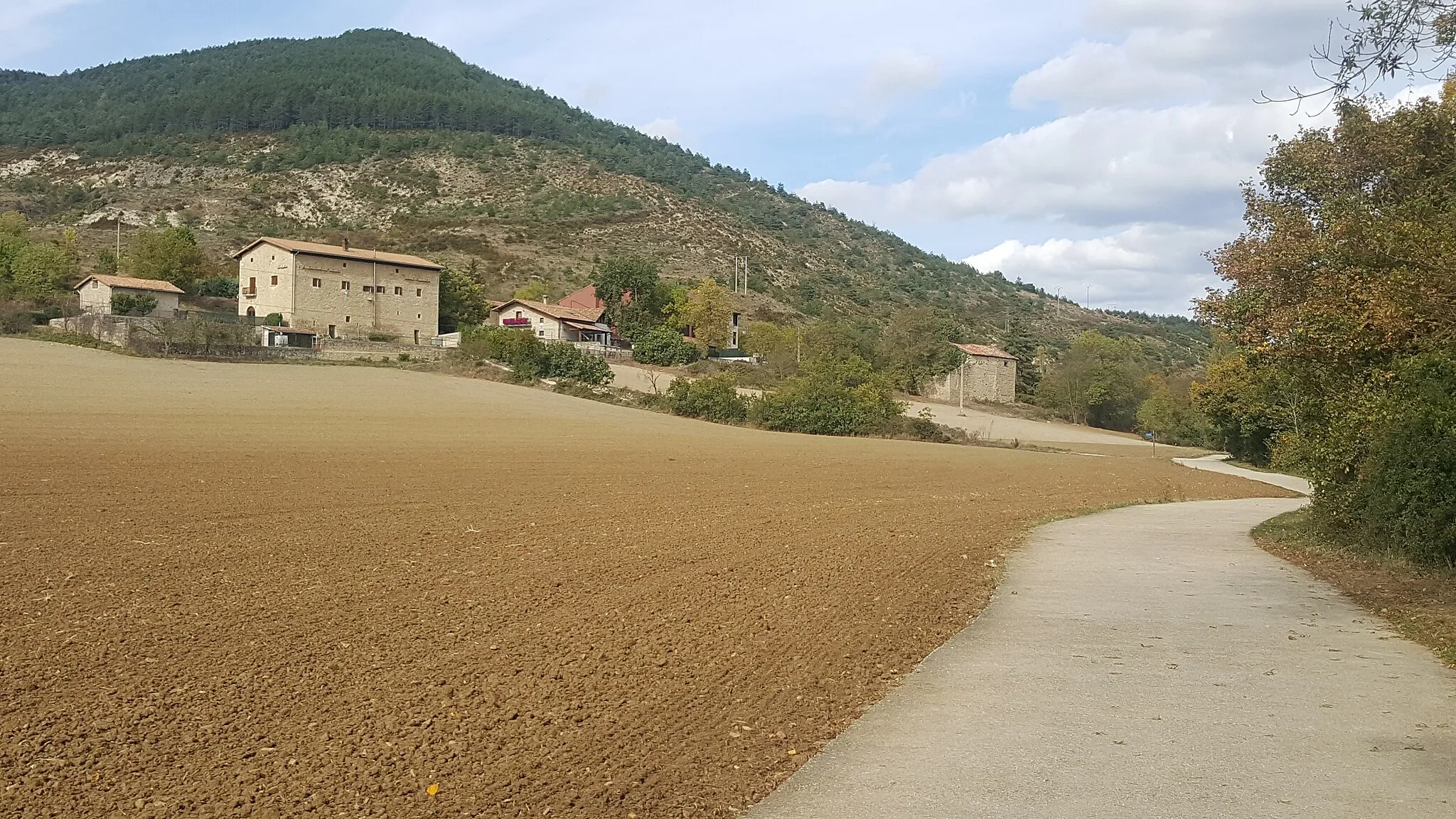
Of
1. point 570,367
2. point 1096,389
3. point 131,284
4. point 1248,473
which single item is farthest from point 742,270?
point 1248,473

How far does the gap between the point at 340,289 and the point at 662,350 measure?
2532 cm

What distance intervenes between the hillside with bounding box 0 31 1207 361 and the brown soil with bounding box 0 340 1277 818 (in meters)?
86.9

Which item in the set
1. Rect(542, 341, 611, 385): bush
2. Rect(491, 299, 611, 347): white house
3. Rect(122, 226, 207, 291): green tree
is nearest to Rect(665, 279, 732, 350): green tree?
Rect(491, 299, 611, 347): white house

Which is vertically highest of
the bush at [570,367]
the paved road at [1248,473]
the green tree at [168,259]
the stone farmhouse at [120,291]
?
the green tree at [168,259]

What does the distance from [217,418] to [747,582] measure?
31.9 metres

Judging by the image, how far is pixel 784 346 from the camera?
89.2 m

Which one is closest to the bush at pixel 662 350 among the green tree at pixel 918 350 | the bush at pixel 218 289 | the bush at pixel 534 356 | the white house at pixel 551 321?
the white house at pixel 551 321

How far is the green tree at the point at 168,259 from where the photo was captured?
7900 centimetres

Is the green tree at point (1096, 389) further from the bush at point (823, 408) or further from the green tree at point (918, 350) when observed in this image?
the bush at point (823, 408)

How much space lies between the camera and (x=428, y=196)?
144m

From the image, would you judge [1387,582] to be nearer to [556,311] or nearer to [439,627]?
[439,627]

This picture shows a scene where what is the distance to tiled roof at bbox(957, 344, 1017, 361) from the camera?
333 ft

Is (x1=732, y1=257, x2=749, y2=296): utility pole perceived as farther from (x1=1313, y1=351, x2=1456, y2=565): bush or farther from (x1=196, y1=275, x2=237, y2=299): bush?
(x1=1313, y1=351, x2=1456, y2=565): bush

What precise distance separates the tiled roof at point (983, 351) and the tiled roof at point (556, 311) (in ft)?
113
